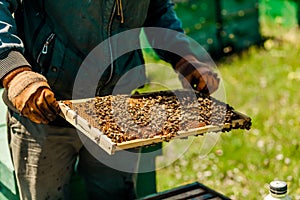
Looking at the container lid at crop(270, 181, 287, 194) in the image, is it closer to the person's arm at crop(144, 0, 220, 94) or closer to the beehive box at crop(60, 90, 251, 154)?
the beehive box at crop(60, 90, 251, 154)

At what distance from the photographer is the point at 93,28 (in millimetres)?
2678

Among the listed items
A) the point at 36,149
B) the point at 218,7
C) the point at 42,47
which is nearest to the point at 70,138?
the point at 36,149

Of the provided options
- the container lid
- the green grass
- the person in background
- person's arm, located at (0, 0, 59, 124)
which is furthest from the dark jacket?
the green grass

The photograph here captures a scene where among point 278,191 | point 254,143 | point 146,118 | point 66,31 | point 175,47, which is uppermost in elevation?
point 66,31

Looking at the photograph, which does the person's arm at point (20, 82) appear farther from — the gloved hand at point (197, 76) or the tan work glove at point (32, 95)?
the gloved hand at point (197, 76)

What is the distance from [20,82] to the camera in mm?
2273

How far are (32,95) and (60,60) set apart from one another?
1.48 ft

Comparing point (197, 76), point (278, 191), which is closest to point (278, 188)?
point (278, 191)

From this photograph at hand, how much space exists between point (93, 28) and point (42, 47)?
25 cm

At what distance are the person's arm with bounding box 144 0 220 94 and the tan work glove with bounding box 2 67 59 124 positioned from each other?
2.67 ft

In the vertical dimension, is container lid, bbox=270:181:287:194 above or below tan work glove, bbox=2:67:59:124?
below

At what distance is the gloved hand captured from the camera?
9.29ft

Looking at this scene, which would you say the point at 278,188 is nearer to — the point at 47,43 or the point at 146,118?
the point at 146,118

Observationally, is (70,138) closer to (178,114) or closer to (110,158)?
(110,158)
